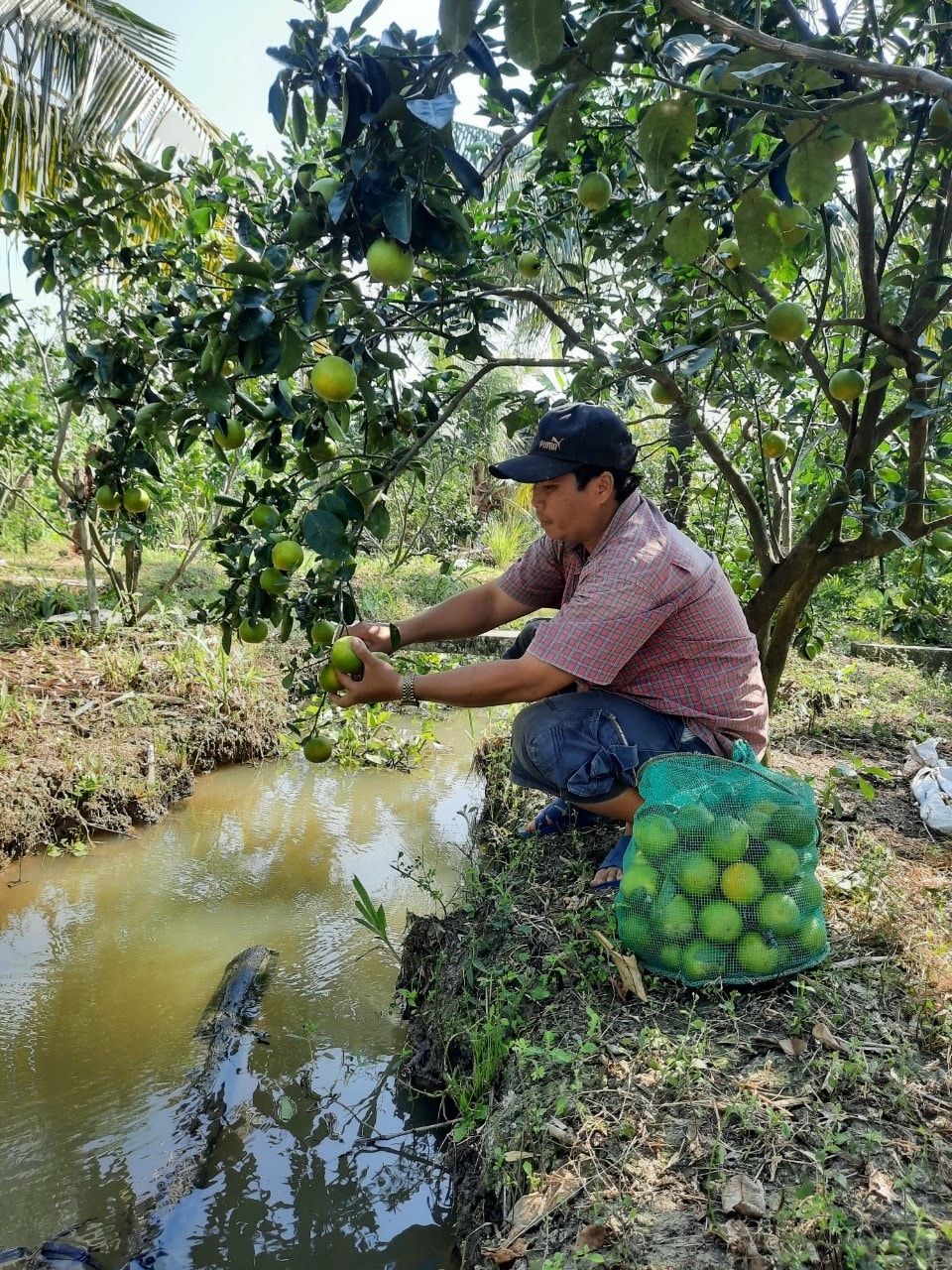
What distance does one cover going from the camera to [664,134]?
1.40 metres

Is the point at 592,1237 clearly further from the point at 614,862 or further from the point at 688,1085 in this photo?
the point at 614,862

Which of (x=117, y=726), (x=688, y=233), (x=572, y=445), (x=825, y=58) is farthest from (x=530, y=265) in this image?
(x=117, y=726)

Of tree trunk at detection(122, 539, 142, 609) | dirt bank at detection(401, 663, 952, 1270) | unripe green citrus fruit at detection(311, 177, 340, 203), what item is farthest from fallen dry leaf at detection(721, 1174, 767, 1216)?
tree trunk at detection(122, 539, 142, 609)

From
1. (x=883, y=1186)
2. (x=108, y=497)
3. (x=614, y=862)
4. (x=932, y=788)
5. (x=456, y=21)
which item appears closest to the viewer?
(x=456, y=21)

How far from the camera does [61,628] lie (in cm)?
541

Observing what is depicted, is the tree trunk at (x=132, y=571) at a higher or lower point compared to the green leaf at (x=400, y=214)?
lower

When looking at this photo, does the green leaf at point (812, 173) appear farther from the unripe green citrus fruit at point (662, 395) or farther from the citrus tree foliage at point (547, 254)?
the unripe green citrus fruit at point (662, 395)

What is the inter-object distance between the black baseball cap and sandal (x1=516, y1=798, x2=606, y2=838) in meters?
1.18

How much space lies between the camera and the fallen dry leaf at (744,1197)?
52.9 inches

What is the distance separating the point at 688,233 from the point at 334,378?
734 mm

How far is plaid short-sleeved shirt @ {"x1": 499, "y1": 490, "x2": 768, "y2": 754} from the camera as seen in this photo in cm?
216

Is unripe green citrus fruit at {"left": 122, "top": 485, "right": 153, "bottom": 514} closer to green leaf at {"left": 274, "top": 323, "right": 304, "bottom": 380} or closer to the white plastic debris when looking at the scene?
green leaf at {"left": 274, "top": 323, "right": 304, "bottom": 380}

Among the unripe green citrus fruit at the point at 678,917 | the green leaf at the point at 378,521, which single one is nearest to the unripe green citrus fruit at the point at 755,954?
the unripe green citrus fruit at the point at 678,917

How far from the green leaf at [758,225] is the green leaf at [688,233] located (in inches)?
3.3
